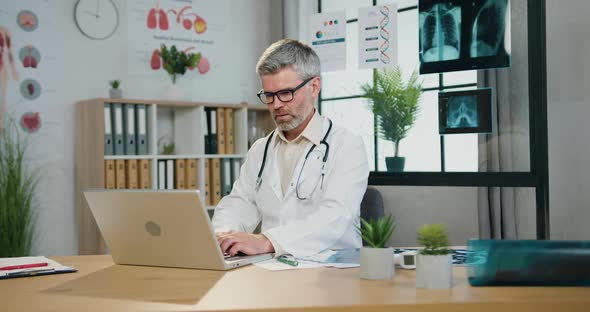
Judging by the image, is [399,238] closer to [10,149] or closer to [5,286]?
[5,286]

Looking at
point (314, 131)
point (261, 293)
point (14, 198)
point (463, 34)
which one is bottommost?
point (261, 293)

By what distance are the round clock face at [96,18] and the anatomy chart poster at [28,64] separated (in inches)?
6.9

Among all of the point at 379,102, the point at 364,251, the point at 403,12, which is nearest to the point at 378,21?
the point at 403,12

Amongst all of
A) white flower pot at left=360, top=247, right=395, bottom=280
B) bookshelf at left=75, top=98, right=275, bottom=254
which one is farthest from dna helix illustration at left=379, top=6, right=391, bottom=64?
bookshelf at left=75, top=98, right=275, bottom=254

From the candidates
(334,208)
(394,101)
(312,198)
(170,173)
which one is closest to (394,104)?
(394,101)

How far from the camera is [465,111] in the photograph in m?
2.82

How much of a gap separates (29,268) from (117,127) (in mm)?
2370

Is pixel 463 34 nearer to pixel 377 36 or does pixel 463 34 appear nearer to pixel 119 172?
pixel 377 36

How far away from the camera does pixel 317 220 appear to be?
2.38 m

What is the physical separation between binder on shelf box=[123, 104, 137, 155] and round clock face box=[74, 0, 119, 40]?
2.03 ft

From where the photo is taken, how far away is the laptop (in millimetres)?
1758

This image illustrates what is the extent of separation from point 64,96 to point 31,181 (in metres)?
0.60

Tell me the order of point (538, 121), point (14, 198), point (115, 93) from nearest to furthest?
point (538, 121) → point (14, 198) → point (115, 93)

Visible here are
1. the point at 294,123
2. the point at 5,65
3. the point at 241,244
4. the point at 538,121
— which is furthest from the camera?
the point at 5,65
